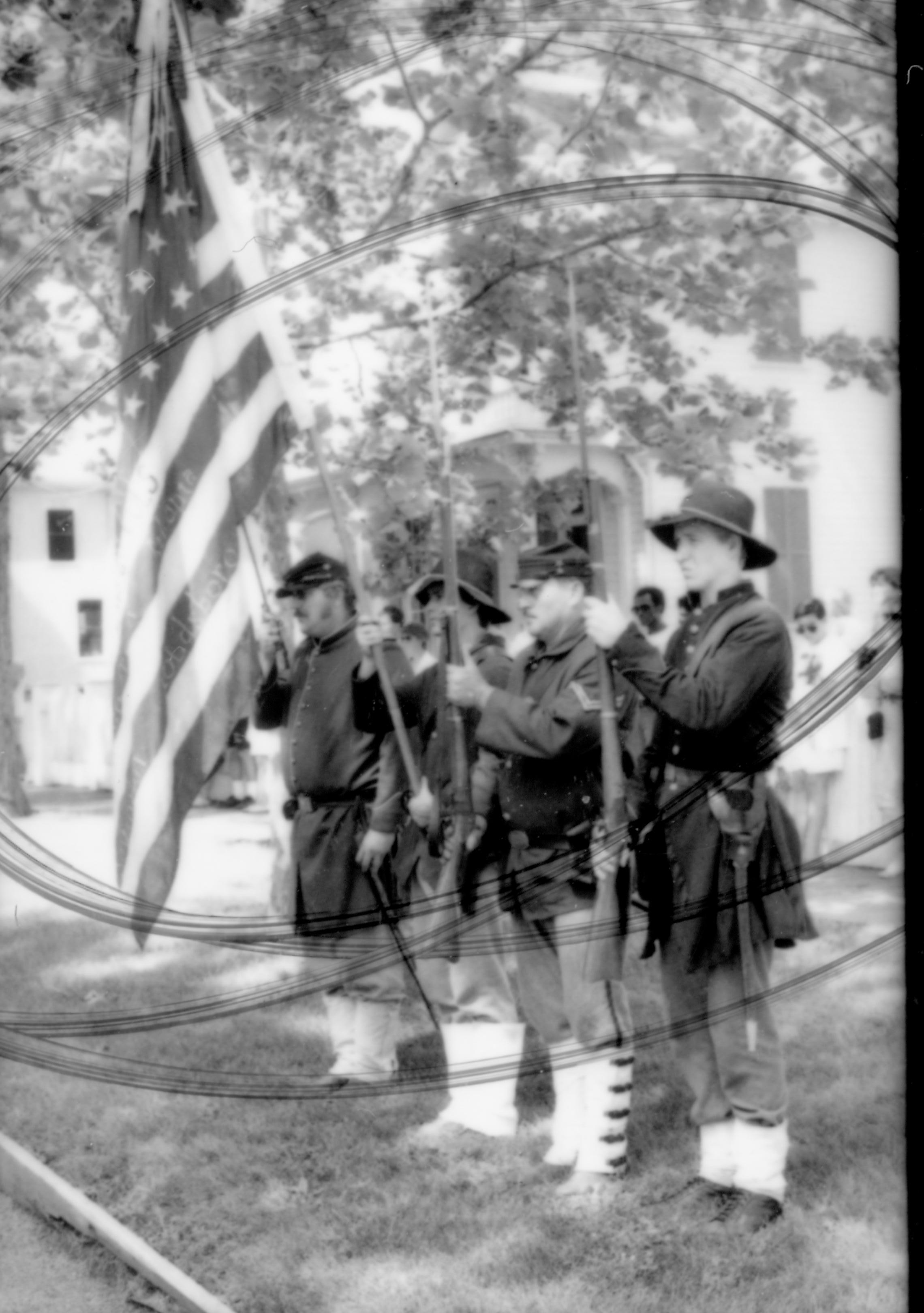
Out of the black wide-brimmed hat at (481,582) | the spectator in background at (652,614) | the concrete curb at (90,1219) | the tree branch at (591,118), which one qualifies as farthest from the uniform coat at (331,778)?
the tree branch at (591,118)

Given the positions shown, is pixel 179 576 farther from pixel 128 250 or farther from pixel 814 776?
pixel 814 776

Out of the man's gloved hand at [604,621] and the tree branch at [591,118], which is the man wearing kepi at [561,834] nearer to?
the man's gloved hand at [604,621]

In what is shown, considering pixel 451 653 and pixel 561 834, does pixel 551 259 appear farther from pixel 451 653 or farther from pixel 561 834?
pixel 561 834

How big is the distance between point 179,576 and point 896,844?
1.81 metres

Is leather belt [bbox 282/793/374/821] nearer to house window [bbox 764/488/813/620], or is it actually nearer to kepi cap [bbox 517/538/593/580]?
kepi cap [bbox 517/538/593/580]

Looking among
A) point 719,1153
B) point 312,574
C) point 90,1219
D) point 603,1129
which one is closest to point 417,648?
point 312,574

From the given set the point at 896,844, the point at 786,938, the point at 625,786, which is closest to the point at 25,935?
the point at 625,786

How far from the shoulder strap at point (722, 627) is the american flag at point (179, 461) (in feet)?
3.61

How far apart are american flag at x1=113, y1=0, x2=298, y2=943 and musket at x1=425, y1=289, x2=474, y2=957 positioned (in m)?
0.40

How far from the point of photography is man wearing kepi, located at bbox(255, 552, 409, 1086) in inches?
128

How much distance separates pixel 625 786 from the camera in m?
2.97

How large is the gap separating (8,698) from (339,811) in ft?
3.19

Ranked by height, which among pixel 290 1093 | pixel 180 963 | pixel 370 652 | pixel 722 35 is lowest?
pixel 290 1093

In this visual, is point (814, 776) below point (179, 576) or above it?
below
